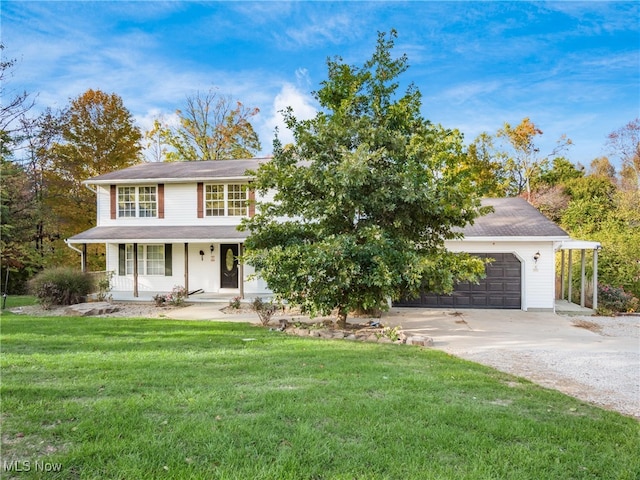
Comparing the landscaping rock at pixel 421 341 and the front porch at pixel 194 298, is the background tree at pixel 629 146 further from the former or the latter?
the front porch at pixel 194 298

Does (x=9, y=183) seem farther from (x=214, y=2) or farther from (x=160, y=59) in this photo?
(x=214, y=2)

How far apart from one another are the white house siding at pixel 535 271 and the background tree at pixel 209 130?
20.2 meters

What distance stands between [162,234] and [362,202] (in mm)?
9583

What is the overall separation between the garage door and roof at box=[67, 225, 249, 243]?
25.7 feet

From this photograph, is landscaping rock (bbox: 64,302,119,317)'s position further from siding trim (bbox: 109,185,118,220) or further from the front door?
siding trim (bbox: 109,185,118,220)

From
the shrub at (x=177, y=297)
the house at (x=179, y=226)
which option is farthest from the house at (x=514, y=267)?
the shrub at (x=177, y=297)

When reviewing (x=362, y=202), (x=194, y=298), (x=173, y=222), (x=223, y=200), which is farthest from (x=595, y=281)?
(x=173, y=222)

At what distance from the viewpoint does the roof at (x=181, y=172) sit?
1579 centimetres

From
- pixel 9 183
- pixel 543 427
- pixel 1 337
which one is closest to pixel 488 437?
pixel 543 427

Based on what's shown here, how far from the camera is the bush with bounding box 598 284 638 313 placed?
12.7 meters

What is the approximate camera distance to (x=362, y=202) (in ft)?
27.7

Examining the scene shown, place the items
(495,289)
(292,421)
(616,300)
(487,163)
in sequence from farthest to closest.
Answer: (487,163)
(495,289)
(616,300)
(292,421)

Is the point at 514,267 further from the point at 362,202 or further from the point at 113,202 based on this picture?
the point at 113,202

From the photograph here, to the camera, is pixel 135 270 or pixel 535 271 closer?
pixel 535 271
